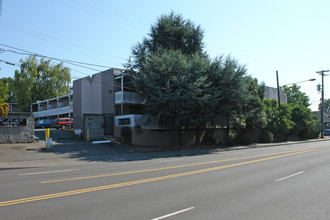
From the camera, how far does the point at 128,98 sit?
29438mm

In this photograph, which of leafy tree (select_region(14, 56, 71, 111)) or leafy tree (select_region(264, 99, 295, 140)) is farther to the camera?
leafy tree (select_region(14, 56, 71, 111))

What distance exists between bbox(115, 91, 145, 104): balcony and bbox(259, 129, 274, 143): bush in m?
17.3

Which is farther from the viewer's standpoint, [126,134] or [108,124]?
[108,124]

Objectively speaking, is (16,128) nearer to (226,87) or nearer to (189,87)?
(189,87)

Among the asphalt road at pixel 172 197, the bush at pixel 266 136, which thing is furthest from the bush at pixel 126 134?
the bush at pixel 266 136

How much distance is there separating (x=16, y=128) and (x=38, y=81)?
3808 centimetres

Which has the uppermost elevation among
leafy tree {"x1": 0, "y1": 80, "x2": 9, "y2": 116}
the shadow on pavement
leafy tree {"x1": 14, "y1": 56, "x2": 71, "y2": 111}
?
leafy tree {"x1": 14, "y1": 56, "x2": 71, "y2": 111}

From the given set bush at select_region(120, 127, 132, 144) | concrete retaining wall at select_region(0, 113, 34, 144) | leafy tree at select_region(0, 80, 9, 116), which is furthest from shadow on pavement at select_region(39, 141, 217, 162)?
leafy tree at select_region(0, 80, 9, 116)

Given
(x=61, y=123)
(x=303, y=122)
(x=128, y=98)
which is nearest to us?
(x=128, y=98)

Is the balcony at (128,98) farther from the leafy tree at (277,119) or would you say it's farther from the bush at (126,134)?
the leafy tree at (277,119)

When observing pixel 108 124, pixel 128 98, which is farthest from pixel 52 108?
pixel 128 98

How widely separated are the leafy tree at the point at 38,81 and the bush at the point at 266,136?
4102 centimetres

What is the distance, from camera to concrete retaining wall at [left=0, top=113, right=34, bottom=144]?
2085 cm

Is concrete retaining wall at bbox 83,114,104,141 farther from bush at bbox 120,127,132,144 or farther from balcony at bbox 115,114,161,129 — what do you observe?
bush at bbox 120,127,132,144
